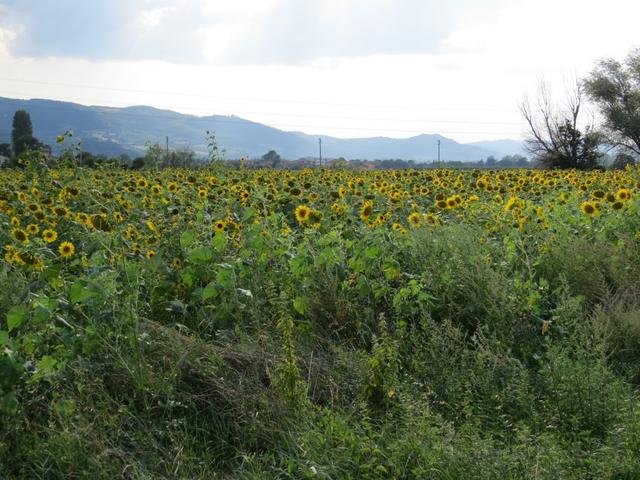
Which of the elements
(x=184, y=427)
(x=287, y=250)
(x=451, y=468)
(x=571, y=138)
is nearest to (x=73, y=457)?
(x=184, y=427)

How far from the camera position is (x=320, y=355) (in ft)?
13.0

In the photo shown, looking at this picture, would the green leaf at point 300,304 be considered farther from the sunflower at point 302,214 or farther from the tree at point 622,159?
the tree at point 622,159

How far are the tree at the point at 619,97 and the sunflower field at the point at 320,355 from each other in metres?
43.6

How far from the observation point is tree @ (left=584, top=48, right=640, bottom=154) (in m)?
45.6

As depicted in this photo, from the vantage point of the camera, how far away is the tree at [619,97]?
45594 millimetres

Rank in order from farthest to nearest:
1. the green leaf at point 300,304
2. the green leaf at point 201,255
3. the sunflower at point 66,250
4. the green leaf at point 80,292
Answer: the sunflower at point 66,250, the green leaf at point 201,255, the green leaf at point 300,304, the green leaf at point 80,292

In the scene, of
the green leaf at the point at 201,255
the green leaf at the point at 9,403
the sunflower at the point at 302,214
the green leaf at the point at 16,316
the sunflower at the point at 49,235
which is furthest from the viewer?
the sunflower at the point at 302,214

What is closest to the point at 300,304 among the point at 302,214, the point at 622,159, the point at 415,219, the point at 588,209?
the point at 302,214

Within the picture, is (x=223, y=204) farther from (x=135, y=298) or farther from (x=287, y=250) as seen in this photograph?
(x=135, y=298)

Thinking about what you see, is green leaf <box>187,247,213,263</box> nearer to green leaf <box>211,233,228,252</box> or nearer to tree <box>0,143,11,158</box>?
green leaf <box>211,233,228,252</box>

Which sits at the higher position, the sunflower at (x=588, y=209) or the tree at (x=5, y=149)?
the tree at (x=5, y=149)

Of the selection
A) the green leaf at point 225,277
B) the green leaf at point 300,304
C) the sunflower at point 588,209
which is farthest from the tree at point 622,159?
the green leaf at point 225,277

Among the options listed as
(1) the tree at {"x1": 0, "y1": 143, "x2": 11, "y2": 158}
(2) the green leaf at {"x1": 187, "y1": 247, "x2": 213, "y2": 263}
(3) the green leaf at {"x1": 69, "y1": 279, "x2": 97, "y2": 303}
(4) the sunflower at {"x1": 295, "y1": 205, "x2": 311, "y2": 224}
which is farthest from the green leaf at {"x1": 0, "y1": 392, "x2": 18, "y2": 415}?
(1) the tree at {"x1": 0, "y1": 143, "x2": 11, "y2": 158}

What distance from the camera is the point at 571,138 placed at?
126 ft
